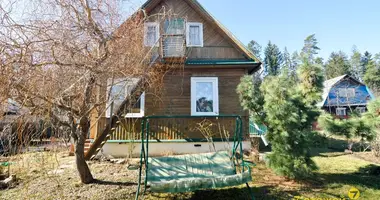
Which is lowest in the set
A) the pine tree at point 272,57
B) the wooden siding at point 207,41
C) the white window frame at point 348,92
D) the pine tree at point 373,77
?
the white window frame at point 348,92

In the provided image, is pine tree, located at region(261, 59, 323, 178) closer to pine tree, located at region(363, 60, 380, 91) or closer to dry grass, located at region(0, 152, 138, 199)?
dry grass, located at region(0, 152, 138, 199)

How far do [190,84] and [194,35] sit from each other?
2.47m

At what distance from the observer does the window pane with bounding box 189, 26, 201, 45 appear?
8406 millimetres

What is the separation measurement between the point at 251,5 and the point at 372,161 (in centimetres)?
862

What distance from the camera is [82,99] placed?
3881 mm

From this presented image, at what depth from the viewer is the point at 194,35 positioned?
27.9 ft

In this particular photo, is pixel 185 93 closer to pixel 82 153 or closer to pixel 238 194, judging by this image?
pixel 82 153

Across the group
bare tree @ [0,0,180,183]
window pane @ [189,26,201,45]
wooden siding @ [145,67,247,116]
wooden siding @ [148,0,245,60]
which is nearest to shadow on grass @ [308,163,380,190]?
wooden siding @ [145,67,247,116]

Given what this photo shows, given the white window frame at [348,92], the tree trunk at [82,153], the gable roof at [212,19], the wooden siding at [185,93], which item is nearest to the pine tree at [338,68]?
the white window frame at [348,92]

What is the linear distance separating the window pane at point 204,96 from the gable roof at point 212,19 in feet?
6.96

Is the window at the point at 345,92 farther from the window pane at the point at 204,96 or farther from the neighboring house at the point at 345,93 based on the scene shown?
the window pane at the point at 204,96

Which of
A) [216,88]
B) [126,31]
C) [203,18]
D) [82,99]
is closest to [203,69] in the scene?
[216,88]

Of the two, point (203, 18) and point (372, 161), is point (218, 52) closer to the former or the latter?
point (203, 18)

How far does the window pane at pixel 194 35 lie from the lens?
27.6 ft
